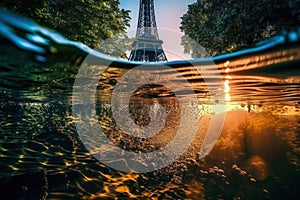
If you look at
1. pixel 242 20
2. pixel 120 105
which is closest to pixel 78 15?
pixel 120 105

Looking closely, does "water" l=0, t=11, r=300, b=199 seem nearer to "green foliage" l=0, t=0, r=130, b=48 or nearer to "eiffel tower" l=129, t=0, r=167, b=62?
"green foliage" l=0, t=0, r=130, b=48

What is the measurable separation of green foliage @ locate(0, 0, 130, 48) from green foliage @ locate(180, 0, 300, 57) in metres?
4.73

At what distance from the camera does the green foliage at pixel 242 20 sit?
7.21 m

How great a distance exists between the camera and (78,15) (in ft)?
29.1

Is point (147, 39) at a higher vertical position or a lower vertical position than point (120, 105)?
higher

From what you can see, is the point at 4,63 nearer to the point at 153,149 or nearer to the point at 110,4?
the point at 110,4

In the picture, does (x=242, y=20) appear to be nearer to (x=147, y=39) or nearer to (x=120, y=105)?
(x=120, y=105)

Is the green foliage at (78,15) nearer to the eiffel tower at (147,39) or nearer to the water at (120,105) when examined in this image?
the water at (120,105)

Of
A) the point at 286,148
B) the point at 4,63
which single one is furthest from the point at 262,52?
the point at 286,148

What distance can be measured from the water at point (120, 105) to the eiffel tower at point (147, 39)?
2093 centimetres

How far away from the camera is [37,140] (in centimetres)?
1367

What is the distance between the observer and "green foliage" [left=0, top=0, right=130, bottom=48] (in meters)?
6.83

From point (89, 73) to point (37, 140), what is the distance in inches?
490

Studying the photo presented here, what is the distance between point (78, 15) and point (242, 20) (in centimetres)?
739
